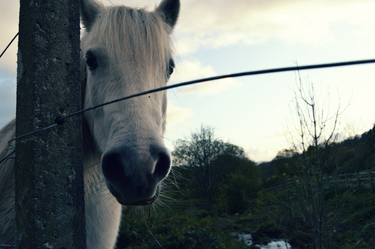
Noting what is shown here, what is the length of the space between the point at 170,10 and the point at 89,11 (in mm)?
680

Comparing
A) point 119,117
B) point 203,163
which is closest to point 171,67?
point 119,117

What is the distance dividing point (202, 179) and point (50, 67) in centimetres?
3676

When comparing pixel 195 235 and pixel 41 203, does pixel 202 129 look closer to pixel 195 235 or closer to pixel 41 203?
pixel 195 235

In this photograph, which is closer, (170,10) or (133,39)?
(133,39)

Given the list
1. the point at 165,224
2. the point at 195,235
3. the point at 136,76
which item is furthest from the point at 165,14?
the point at 165,224

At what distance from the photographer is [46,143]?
1.78 metres

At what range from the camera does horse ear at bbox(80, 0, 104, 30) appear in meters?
3.05

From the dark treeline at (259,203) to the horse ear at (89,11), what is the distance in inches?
52.2

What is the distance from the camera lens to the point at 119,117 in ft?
7.47

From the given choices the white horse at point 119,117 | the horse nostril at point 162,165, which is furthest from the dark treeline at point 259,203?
the horse nostril at point 162,165

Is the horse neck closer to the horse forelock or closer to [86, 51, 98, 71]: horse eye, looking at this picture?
[86, 51, 98, 71]: horse eye

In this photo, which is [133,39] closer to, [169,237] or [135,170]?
[135,170]

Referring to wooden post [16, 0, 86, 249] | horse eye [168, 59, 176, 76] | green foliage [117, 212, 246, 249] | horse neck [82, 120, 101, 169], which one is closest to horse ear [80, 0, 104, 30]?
horse eye [168, 59, 176, 76]

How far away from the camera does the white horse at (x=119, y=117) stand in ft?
6.66
